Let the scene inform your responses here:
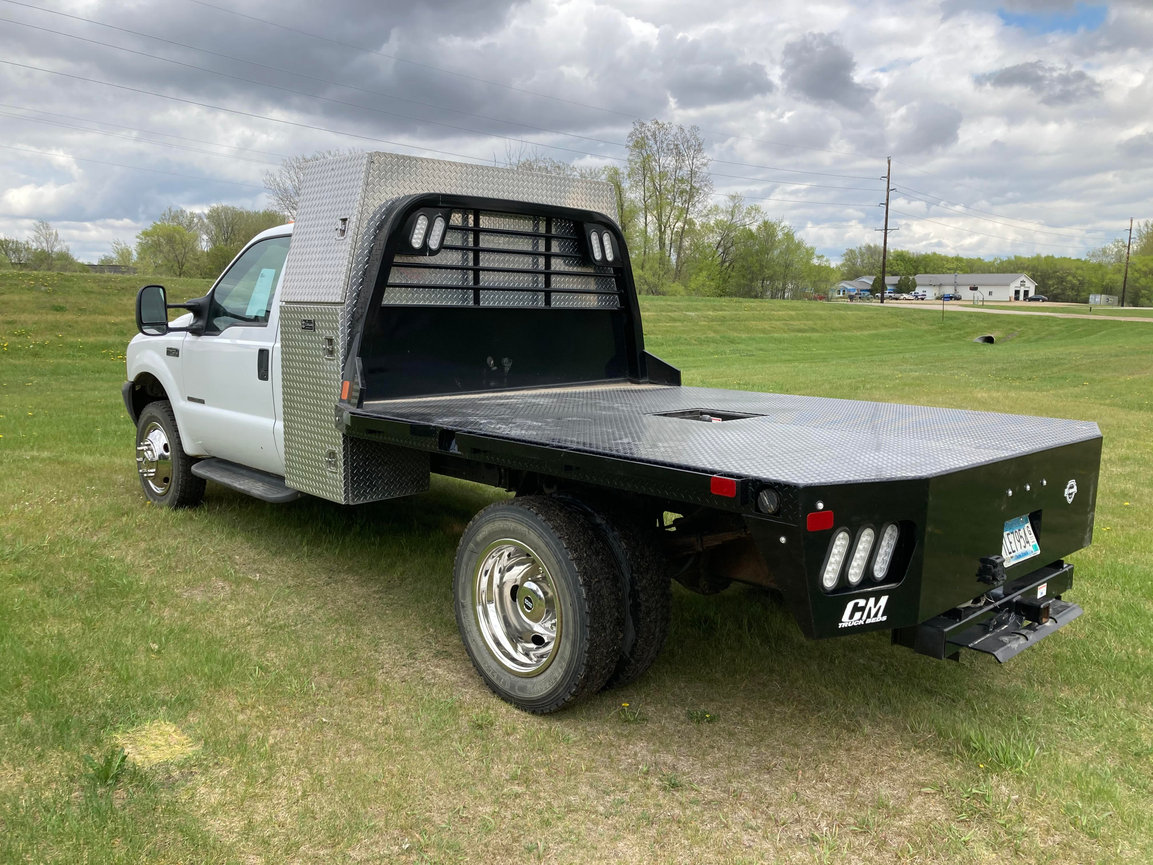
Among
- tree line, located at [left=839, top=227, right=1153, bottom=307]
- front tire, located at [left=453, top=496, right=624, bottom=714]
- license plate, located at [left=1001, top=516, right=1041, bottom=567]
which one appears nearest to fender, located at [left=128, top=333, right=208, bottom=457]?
front tire, located at [left=453, top=496, right=624, bottom=714]

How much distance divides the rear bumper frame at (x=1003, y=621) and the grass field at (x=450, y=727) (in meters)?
0.36

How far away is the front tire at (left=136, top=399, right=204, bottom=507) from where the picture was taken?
6.36 meters

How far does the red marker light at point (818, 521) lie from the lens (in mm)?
2595

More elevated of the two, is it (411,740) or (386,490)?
(386,490)

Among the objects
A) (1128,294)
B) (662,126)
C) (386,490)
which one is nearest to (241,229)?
(662,126)

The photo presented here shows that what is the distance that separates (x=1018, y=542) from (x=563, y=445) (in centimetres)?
172

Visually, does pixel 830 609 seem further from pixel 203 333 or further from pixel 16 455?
pixel 16 455

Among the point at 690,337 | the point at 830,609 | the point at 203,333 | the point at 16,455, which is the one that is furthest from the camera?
the point at 690,337

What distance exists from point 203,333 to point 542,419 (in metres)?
3.03

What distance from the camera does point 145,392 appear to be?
704 centimetres

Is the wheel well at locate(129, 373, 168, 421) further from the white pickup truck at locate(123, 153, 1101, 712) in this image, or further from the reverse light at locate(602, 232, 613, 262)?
the reverse light at locate(602, 232, 613, 262)

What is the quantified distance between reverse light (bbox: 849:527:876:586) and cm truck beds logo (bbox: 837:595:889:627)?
6 centimetres

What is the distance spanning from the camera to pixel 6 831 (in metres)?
2.81

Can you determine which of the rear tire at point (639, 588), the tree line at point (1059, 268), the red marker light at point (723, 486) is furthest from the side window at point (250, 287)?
the tree line at point (1059, 268)
